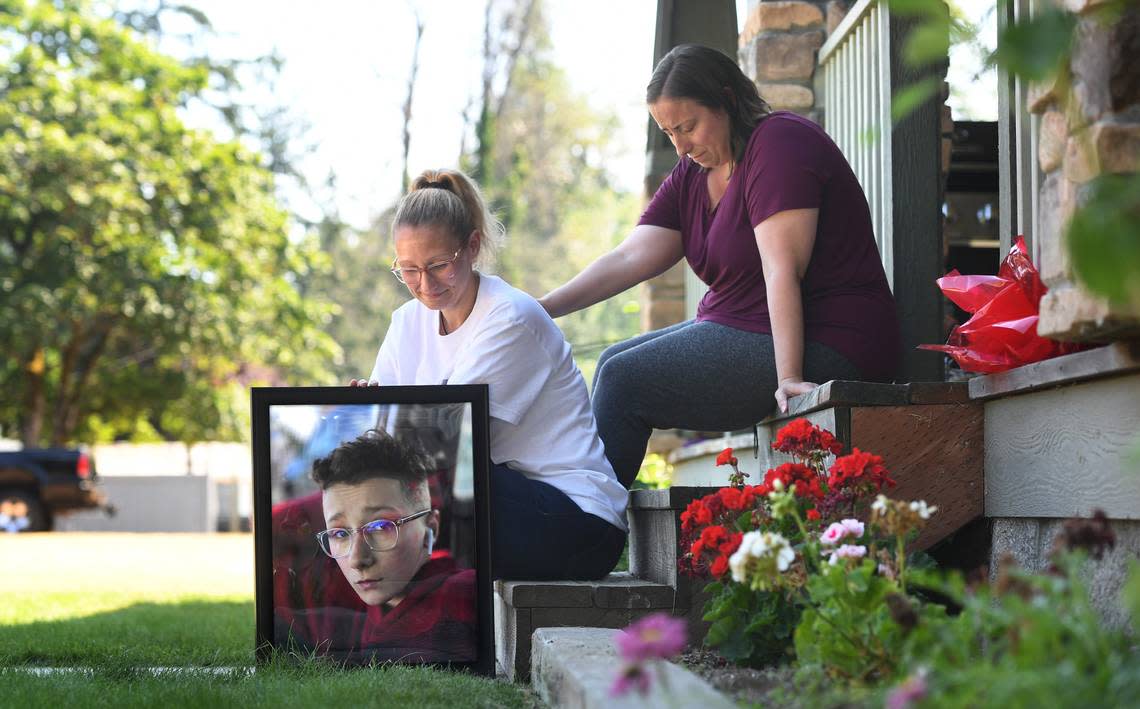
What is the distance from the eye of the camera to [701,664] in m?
2.64

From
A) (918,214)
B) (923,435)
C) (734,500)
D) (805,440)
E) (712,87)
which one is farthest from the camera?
(918,214)

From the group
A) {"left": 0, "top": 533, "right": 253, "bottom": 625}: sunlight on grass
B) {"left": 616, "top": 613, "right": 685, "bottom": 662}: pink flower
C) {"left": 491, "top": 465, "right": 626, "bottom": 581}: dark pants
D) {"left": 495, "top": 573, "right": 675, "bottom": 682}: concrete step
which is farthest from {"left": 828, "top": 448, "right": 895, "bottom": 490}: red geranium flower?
{"left": 0, "top": 533, "right": 253, "bottom": 625}: sunlight on grass

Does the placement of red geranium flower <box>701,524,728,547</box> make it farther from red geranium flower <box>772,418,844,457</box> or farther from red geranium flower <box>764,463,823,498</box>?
red geranium flower <box>772,418,844,457</box>

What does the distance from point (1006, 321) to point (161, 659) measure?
2.36 meters

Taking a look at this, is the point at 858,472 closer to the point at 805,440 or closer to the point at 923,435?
the point at 805,440

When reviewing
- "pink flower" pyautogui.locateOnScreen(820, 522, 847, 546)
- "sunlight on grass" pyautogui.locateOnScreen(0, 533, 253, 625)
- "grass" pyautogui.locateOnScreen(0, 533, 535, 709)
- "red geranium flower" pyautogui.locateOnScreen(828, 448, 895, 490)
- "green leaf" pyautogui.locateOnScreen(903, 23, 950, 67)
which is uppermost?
"green leaf" pyautogui.locateOnScreen(903, 23, 950, 67)

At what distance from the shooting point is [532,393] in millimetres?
3336

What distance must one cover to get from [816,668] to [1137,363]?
737 millimetres

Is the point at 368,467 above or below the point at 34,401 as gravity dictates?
below

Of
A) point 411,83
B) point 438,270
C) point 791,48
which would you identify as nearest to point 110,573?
point 791,48

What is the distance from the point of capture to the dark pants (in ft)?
10.7

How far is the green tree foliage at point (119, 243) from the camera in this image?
1875 cm

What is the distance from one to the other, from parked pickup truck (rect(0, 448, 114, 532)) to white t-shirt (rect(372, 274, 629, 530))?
15.8 m

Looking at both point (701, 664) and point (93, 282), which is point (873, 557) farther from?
point (93, 282)
